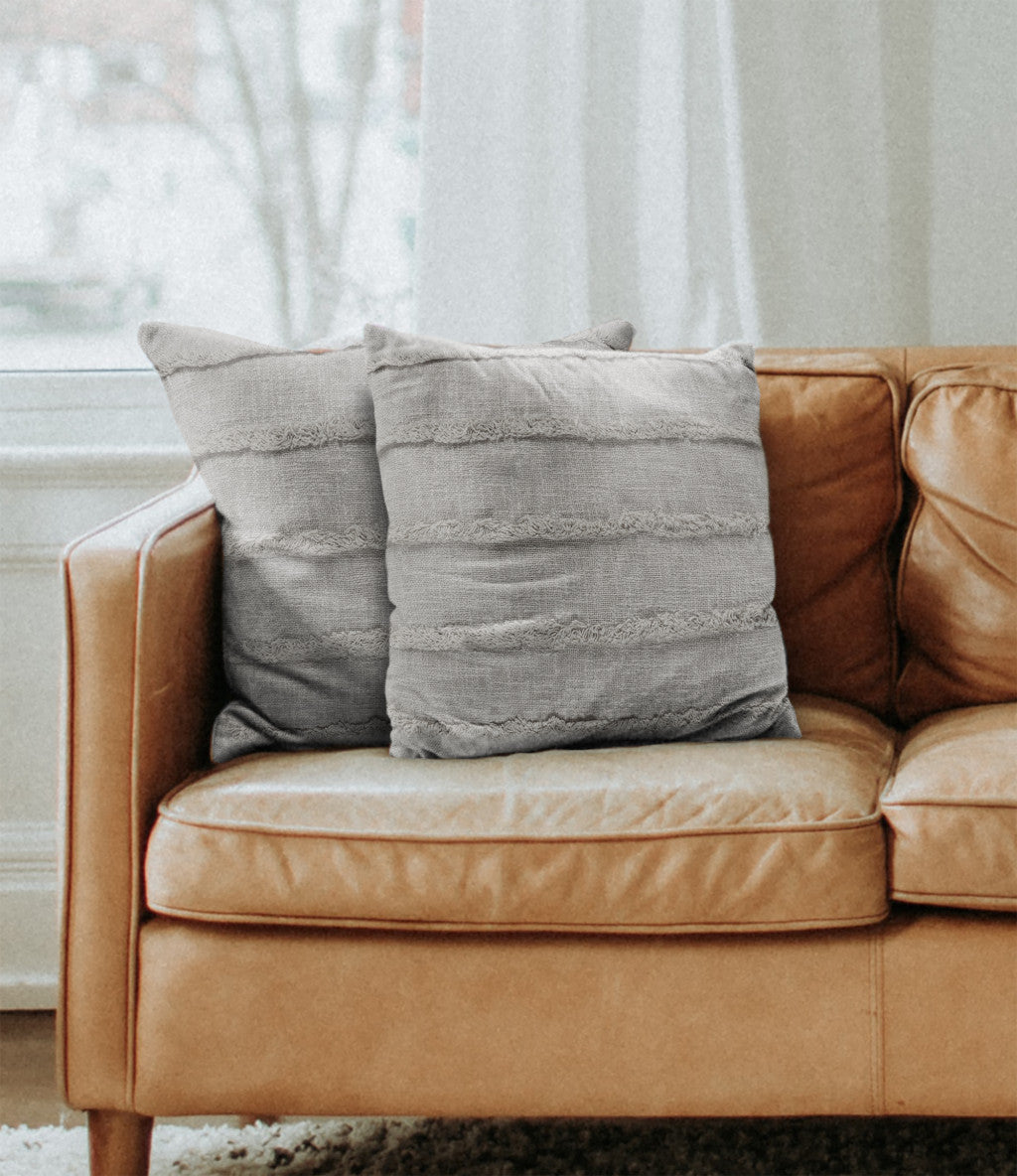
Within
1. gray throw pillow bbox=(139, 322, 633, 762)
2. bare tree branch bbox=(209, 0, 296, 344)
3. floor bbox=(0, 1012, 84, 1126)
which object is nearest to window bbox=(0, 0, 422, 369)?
bare tree branch bbox=(209, 0, 296, 344)

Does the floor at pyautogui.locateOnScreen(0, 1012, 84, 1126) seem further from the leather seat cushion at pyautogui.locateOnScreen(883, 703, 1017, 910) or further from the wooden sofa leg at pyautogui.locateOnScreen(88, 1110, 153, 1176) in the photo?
the leather seat cushion at pyautogui.locateOnScreen(883, 703, 1017, 910)

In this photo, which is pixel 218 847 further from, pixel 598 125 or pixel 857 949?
pixel 598 125

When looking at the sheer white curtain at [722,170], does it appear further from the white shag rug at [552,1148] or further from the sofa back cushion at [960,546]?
the white shag rug at [552,1148]

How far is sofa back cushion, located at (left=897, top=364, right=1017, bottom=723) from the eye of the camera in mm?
1635

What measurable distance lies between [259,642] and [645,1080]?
0.62 meters

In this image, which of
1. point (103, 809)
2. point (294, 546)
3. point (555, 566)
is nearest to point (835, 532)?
point (555, 566)

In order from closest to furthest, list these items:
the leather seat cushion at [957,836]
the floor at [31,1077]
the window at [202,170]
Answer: the leather seat cushion at [957,836] → the floor at [31,1077] → the window at [202,170]

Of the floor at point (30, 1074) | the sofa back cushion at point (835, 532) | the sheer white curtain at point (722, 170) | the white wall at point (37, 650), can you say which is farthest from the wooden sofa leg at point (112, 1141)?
the sheer white curtain at point (722, 170)

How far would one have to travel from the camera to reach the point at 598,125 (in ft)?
6.85

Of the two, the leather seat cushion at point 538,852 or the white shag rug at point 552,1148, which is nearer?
the leather seat cushion at point 538,852

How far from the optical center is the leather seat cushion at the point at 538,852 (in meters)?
1.22

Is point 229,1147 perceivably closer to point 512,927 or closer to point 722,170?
point 512,927

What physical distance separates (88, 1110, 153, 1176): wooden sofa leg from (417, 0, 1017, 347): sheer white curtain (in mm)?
1237

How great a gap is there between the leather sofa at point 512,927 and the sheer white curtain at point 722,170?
0.95 metres
